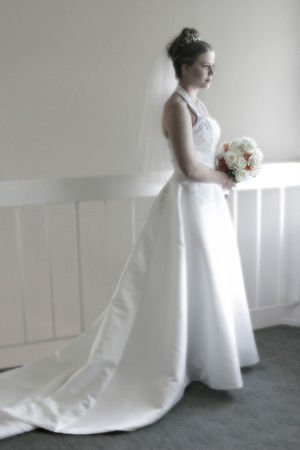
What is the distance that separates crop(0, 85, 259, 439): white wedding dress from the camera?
Result: 2230mm

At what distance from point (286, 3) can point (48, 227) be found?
1882 mm

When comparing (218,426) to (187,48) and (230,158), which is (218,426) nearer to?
(230,158)

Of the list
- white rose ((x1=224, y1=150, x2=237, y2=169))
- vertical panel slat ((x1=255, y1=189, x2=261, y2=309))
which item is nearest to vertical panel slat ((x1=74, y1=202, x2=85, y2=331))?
white rose ((x1=224, y1=150, x2=237, y2=169))

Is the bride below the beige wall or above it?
below

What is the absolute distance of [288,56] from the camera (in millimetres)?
3168

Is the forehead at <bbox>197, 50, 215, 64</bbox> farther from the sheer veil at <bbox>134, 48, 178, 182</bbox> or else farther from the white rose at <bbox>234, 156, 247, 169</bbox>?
the white rose at <bbox>234, 156, 247, 169</bbox>

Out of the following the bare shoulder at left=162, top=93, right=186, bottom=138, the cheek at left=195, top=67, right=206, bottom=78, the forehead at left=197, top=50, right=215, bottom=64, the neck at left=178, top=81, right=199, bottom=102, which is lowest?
the bare shoulder at left=162, top=93, right=186, bottom=138

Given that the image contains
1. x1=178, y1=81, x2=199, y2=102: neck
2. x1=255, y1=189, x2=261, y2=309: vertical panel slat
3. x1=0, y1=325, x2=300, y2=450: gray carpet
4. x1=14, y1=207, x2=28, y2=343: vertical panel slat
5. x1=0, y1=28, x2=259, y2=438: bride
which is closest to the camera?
x1=0, y1=325, x2=300, y2=450: gray carpet

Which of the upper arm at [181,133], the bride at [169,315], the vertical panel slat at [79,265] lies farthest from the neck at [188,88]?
the vertical panel slat at [79,265]

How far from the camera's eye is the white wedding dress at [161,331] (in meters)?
2.23

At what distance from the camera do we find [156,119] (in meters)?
2.47

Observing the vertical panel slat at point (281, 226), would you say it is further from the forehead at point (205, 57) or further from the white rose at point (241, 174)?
the forehead at point (205, 57)

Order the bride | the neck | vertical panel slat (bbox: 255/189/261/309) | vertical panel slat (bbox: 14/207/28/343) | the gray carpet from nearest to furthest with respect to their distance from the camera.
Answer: the gray carpet → the bride → the neck → vertical panel slat (bbox: 14/207/28/343) → vertical panel slat (bbox: 255/189/261/309)

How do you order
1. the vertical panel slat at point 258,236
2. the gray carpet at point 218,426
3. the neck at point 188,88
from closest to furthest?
the gray carpet at point 218,426, the neck at point 188,88, the vertical panel slat at point 258,236
